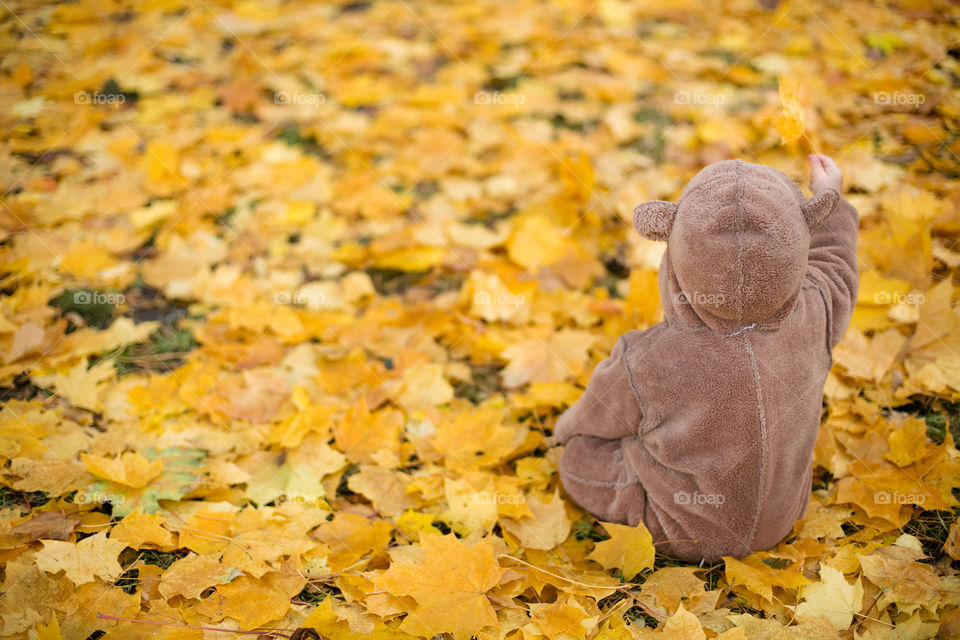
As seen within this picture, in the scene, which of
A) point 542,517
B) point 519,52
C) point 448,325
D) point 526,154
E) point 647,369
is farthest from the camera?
point 519,52

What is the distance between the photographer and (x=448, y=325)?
2865 mm

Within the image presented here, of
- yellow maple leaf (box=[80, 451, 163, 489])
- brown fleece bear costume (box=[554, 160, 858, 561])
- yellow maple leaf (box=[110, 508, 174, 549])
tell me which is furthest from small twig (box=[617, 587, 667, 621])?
yellow maple leaf (box=[80, 451, 163, 489])

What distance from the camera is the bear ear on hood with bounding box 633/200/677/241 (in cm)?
168

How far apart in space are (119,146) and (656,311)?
2978 mm

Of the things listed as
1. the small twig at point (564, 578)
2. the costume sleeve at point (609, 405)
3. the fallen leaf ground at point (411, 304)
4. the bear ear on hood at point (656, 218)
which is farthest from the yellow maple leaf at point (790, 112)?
the small twig at point (564, 578)

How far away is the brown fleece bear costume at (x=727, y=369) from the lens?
5.11 ft

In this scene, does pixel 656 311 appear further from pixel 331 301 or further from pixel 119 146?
pixel 119 146

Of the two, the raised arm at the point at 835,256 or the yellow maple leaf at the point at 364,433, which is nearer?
the raised arm at the point at 835,256

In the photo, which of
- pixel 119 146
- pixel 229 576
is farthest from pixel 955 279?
pixel 119 146

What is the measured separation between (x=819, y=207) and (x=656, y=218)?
1.20 feet

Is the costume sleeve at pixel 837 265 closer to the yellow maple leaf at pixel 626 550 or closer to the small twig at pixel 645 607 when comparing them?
the yellow maple leaf at pixel 626 550

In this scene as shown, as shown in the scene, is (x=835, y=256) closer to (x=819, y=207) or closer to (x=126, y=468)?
(x=819, y=207)

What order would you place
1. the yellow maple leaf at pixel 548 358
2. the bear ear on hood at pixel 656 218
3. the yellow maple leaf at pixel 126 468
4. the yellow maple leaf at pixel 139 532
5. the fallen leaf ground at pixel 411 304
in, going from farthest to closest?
the yellow maple leaf at pixel 548 358 < the yellow maple leaf at pixel 126 468 < the yellow maple leaf at pixel 139 532 < the fallen leaf ground at pixel 411 304 < the bear ear on hood at pixel 656 218

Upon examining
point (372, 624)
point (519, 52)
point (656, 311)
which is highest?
point (519, 52)
